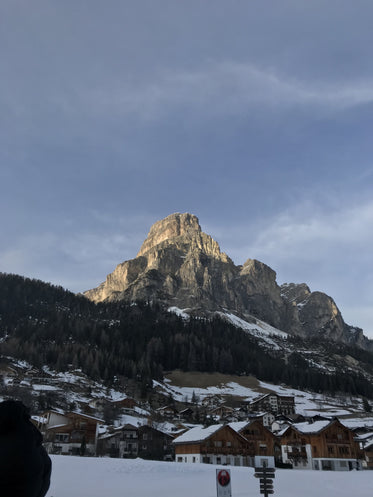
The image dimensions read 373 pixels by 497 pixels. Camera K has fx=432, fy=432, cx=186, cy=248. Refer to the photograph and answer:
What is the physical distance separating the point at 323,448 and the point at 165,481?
4649 cm

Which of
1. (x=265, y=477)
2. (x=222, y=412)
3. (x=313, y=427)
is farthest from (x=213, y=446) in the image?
(x=222, y=412)

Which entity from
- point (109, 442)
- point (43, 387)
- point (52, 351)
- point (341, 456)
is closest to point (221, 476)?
point (341, 456)

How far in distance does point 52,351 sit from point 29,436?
19765 cm

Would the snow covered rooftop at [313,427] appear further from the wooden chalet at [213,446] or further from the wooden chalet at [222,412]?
the wooden chalet at [222,412]

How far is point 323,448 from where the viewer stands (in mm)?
77312

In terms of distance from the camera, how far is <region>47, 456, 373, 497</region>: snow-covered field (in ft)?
115

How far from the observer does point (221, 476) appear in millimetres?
18422

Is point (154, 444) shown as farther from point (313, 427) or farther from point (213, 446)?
point (313, 427)

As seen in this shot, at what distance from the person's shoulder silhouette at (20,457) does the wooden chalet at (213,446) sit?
6832 centimetres

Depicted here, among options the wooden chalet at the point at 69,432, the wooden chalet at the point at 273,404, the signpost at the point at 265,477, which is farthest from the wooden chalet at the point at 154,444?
the wooden chalet at the point at 273,404

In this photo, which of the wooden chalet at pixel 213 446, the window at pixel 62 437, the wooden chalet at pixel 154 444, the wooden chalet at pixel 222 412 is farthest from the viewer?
the wooden chalet at pixel 222 412

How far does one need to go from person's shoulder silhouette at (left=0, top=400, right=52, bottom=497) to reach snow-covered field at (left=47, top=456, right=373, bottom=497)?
26.0m

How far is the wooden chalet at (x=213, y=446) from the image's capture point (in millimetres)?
71188

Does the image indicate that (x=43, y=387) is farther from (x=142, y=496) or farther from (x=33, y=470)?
(x=33, y=470)
